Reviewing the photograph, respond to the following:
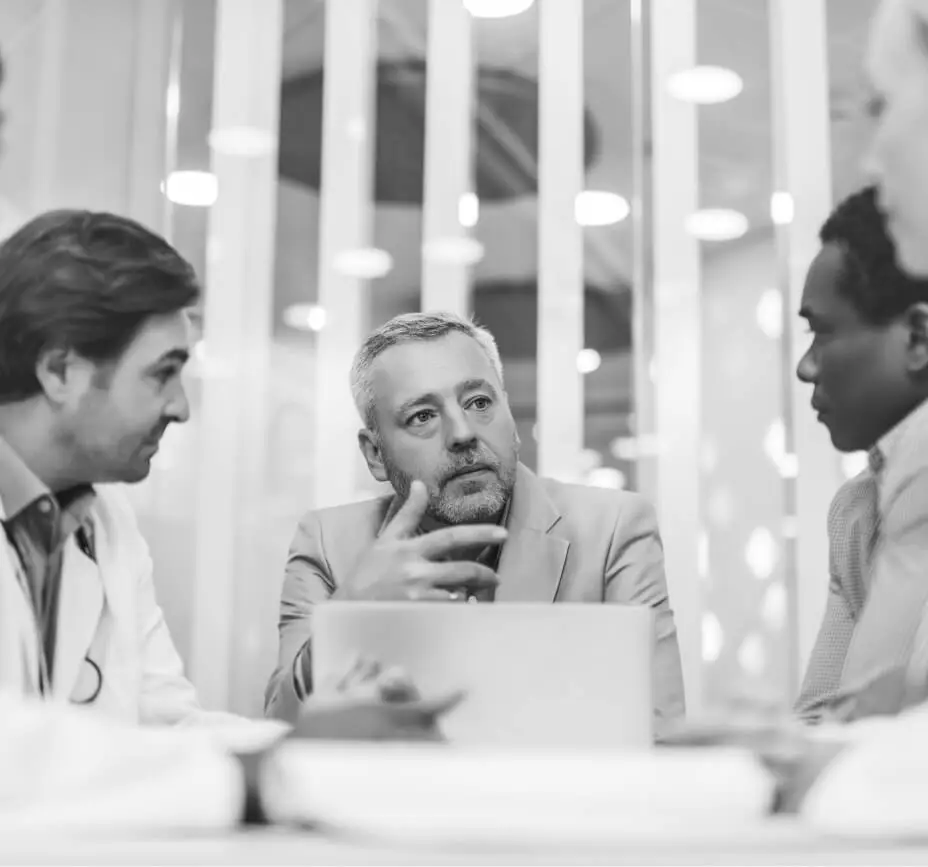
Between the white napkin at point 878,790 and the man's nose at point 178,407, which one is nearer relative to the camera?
the white napkin at point 878,790

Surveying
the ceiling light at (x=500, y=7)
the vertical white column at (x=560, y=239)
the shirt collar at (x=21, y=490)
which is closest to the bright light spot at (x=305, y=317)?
the vertical white column at (x=560, y=239)

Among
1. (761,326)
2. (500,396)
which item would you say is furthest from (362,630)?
(761,326)

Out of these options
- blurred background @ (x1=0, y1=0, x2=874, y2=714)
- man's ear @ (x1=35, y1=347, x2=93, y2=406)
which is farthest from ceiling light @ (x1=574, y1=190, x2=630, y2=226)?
man's ear @ (x1=35, y1=347, x2=93, y2=406)

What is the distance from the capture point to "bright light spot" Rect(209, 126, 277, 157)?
2.12m

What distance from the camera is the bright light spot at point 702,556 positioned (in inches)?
77.7

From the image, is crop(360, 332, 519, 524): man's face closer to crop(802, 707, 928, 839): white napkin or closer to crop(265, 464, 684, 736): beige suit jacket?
crop(265, 464, 684, 736): beige suit jacket

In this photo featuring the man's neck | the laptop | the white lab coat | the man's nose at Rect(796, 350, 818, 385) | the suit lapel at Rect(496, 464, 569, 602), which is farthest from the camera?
the man's nose at Rect(796, 350, 818, 385)

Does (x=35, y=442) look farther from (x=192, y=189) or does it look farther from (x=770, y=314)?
(x=770, y=314)

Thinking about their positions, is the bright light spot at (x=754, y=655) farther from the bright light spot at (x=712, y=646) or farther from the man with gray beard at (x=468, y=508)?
the man with gray beard at (x=468, y=508)

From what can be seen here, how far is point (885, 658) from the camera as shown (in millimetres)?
1588

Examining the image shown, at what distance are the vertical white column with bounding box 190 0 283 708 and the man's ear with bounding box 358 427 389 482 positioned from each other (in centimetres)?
20

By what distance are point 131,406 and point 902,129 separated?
127 centimetres

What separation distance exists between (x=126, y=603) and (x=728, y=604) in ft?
3.12

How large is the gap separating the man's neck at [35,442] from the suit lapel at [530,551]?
2.19 feet
